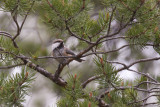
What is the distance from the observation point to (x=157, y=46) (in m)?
1.53

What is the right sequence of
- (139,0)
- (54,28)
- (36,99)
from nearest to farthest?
(139,0) < (54,28) < (36,99)

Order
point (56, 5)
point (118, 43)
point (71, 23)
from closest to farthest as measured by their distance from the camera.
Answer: point (56, 5) → point (71, 23) → point (118, 43)

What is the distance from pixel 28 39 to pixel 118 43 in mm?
1376

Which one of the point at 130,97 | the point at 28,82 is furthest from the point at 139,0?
the point at 28,82

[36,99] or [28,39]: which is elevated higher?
[28,39]

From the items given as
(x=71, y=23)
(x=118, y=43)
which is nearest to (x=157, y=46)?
(x=71, y=23)

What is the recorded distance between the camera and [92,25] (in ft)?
5.18

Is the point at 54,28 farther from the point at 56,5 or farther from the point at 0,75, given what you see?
the point at 0,75

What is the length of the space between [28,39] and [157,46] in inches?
61.6

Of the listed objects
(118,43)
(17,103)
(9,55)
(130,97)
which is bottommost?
(17,103)

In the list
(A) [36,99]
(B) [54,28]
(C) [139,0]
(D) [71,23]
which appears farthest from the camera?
(A) [36,99]

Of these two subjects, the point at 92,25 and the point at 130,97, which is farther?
the point at 92,25

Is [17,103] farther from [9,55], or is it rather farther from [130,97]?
[130,97]

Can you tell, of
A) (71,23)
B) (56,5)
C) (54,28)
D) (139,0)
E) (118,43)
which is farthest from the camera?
(118,43)
